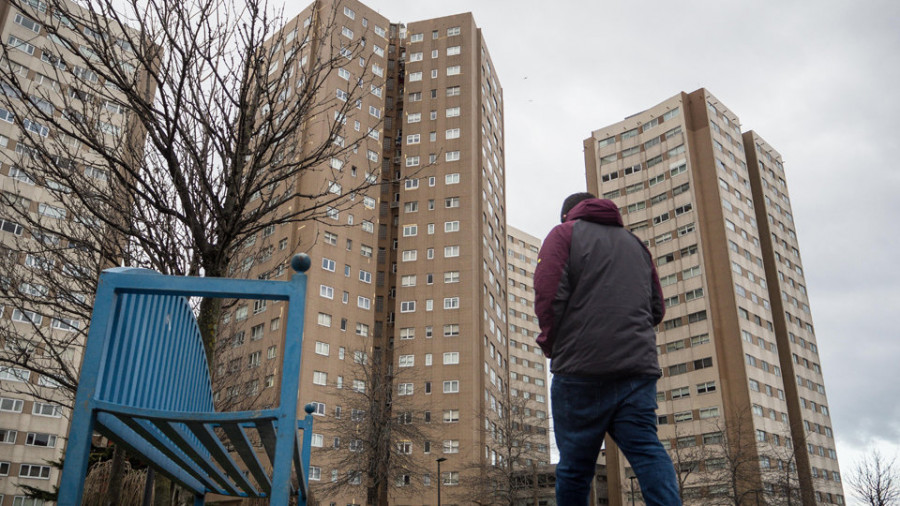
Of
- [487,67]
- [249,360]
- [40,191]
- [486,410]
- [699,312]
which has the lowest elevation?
[486,410]

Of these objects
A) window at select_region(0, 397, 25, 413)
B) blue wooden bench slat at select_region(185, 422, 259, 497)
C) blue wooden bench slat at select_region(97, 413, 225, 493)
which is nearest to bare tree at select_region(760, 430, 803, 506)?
blue wooden bench slat at select_region(185, 422, 259, 497)

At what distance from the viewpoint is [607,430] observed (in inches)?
140

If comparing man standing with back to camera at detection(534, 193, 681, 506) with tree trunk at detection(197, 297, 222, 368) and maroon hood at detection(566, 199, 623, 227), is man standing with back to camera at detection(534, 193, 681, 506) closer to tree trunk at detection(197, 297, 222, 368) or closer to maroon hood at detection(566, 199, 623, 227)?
maroon hood at detection(566, 199, 623, 227)

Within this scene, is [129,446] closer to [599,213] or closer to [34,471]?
[599,213]

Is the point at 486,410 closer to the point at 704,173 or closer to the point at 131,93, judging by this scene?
the point at 704,173

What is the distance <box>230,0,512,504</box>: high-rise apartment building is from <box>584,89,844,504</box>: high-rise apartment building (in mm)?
16528

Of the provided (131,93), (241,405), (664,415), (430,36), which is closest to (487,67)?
(430,36)

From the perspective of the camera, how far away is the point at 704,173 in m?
72.9

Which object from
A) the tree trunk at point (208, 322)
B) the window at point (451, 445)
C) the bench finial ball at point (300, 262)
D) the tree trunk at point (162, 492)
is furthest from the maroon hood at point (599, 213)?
the window at point (451, 445)

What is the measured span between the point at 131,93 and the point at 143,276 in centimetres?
322

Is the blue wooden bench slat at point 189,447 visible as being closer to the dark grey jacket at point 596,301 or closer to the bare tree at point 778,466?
the dark grey jacket at point 596,301

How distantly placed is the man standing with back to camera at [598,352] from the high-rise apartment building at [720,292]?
5812 cm

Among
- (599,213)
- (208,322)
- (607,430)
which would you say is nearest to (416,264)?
(208,322)

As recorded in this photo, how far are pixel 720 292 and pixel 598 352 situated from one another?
228 feet
